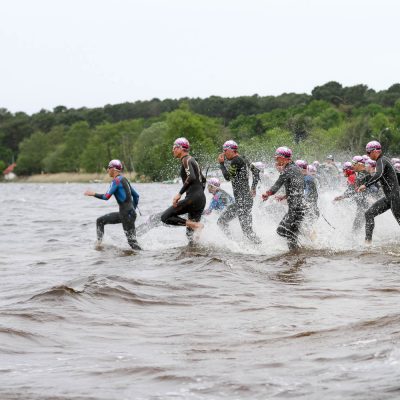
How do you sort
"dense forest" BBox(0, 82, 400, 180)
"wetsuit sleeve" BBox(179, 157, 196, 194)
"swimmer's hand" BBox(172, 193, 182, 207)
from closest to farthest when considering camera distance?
"swimmer's hand" BBox(172, 193, 182, 207) < "wetsuit sleeve" BBox(179, 157, 196, 194) < "dense forest" BBox(0, 82, 400, 180)

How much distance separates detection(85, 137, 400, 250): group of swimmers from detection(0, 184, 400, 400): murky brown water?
1.58 feet

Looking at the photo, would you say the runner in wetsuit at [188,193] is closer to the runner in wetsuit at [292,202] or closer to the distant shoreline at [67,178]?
the runner in wetsuit at [292,202]

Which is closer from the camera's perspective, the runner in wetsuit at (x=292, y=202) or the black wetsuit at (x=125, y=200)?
the runner in wetsuit at (x=292, y=202)

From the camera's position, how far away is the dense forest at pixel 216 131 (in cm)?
9944

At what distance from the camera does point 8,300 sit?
31.0 ft

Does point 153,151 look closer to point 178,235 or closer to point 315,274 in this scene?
point 178,235

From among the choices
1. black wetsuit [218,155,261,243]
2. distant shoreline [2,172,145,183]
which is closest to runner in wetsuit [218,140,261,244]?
black wetsuit [218,155,261,243]

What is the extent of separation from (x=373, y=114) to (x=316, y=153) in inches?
1753

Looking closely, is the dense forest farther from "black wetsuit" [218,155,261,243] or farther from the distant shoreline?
"black wetsuit" [218,155,261,243]

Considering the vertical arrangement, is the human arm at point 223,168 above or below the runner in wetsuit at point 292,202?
above

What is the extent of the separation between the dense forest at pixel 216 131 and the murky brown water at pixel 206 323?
55791 mm

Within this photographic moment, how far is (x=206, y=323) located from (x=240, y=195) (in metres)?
7.18

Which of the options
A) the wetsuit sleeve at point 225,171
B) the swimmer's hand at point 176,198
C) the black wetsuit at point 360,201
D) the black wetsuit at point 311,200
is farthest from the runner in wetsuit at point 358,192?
the swimmer's hand at point 176,198

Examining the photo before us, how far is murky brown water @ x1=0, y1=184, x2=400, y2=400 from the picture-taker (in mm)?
5395
